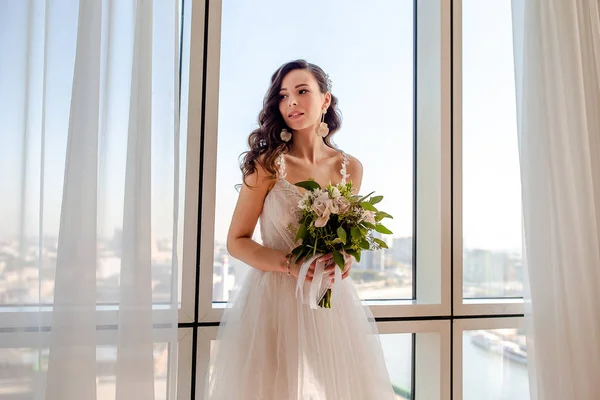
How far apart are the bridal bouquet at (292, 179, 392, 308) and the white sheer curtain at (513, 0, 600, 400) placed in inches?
33.7

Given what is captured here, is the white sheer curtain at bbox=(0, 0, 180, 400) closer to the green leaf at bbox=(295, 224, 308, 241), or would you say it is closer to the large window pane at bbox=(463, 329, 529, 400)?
the green leaf at bbox=(295, 224, 308, 241)

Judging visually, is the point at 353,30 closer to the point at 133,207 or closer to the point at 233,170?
the point at 233,170

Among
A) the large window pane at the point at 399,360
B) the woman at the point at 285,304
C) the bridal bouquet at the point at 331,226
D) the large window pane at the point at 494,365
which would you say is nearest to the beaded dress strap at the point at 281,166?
the woman at the point at 285,304

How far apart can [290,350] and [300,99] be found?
2.71 feet

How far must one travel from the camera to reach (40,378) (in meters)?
1.27

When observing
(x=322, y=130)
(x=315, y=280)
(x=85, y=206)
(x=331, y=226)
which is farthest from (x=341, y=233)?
(x=85, y=206)

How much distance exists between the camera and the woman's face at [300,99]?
4.98 ft

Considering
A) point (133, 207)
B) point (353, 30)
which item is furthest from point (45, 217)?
point (353, 30)

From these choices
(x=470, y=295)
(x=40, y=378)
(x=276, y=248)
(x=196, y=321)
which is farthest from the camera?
(x=470, y=295)

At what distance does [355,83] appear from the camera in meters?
1.99

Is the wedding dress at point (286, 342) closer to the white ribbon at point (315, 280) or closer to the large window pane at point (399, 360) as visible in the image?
the white ribbon at point (315, 280)

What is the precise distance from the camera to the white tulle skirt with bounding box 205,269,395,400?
4.38 ft

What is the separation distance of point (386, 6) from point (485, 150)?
820 millimetres

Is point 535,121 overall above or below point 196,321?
above
